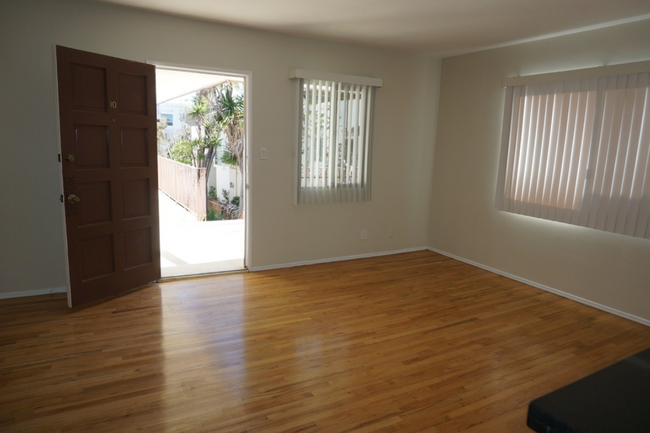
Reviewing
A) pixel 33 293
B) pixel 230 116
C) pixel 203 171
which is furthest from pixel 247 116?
pixel 230 116

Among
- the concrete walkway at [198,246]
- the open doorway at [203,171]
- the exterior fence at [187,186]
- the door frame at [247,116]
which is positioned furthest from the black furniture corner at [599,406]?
the exterior fence at [187,186]

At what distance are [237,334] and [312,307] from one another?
2.63 ft

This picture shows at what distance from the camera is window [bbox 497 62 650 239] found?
3.55 m

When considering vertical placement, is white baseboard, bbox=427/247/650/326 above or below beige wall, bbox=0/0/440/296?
below

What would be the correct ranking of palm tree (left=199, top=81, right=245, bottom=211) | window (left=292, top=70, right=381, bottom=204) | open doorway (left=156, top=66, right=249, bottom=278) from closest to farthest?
window (left=292, top=70, right=381, bottom=204), open doorway (left=156, top=66, right=249, bottom=278), palm tree (left=199, top=81, right=245, bottom=211)

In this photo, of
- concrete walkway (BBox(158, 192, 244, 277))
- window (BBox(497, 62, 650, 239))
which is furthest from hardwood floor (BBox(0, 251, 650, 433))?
window (BBox(497, 62, 650, 239))

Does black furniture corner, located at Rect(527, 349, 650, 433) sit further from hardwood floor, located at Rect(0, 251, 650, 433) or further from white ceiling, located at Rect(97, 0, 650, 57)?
white ceiling, located at Rect(97, 0, 650, 57)

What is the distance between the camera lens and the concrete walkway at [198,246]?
4809 millimetres

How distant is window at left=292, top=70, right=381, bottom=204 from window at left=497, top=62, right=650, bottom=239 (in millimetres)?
1627

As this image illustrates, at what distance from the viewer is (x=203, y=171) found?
828 centimetres

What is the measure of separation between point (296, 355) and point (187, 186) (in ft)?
21.7

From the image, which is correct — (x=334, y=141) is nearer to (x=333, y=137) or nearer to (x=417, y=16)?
(x=333, y=137)

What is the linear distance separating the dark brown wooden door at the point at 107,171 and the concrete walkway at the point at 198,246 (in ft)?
2.41

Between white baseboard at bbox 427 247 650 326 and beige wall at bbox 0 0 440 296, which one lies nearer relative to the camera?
beige wall at bbox 0 0 440 296
